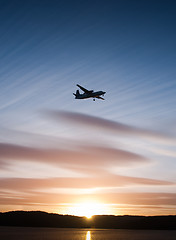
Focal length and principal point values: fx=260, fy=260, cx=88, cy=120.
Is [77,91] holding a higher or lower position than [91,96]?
higher

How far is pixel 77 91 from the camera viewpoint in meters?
181

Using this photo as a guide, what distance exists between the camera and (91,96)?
469ft

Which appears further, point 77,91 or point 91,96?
point 77,91

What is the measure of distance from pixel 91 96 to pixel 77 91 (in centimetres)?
4021
